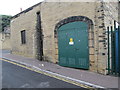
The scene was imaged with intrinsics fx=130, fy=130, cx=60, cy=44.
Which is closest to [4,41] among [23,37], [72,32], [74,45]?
[23,37]

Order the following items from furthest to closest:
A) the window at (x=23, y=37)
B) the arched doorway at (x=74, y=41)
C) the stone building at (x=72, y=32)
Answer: the window at (x=23, y=37) → the arched doorway at (x=74, y=41) → the stone building at (x=72, y=32)

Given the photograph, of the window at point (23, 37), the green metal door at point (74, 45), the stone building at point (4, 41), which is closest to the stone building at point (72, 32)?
the green metal door at point (74, 45)

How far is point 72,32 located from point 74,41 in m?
0.60

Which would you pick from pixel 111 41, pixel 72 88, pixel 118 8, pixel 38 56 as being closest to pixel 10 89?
pixel 72 88

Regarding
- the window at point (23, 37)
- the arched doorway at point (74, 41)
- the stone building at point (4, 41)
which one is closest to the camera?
the arched doorway at point (74, 41)

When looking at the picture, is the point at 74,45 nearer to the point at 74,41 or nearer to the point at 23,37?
the point at 74,41

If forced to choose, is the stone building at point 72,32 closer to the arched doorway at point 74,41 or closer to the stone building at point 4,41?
the arched doorway at point 74,41

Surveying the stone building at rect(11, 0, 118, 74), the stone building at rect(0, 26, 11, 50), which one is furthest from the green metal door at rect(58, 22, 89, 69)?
the stone building at rect(0, 26, 11, 50)

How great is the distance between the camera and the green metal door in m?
7.75

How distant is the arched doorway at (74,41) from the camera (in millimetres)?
7719

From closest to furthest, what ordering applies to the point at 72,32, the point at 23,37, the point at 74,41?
1. the point at 74,41
2. the point at 72,32
3. the point at 23,37

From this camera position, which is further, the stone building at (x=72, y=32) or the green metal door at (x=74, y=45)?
the green metal door at (x=74, y=45)

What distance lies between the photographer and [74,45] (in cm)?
825

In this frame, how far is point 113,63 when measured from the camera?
6758 millimetres
